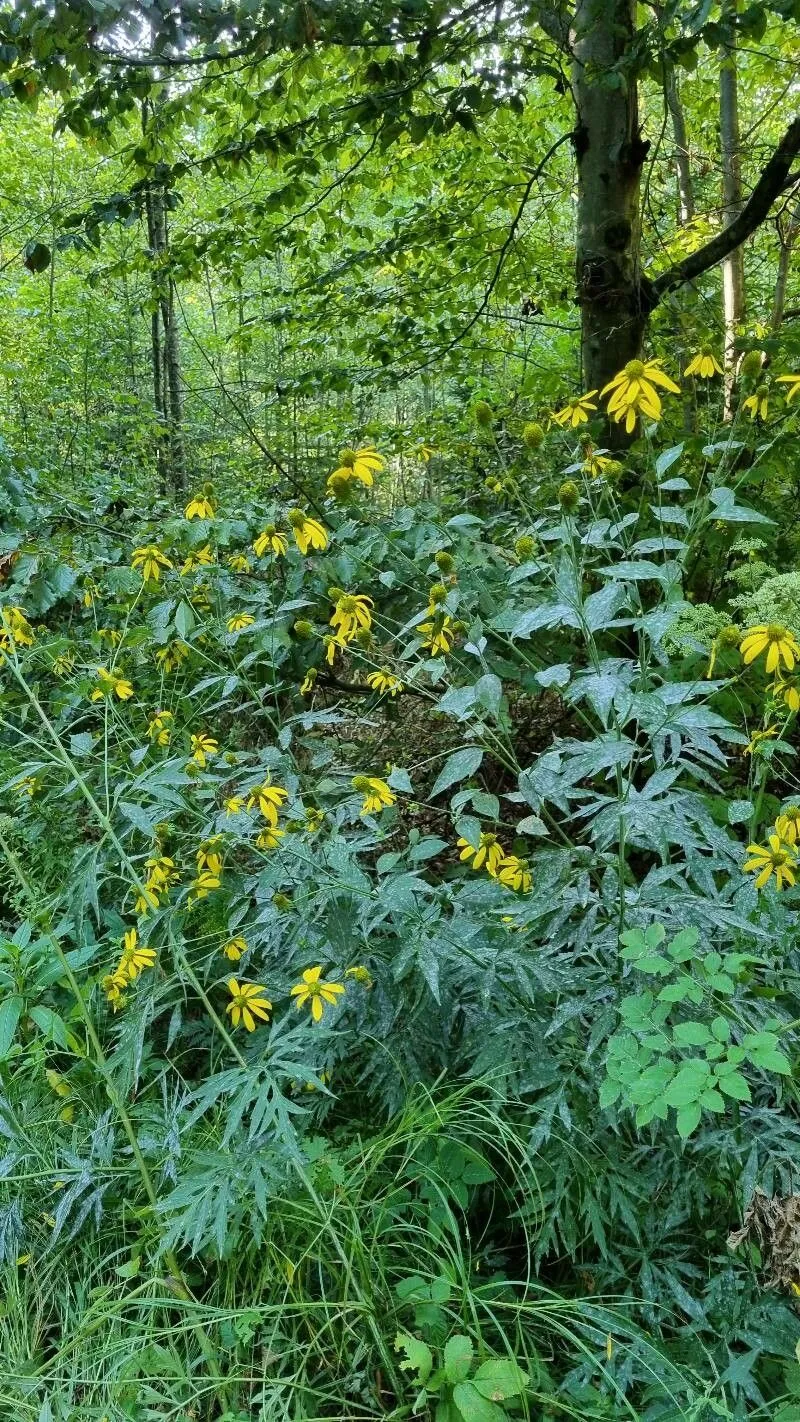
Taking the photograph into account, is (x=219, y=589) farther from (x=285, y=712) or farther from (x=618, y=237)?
(x=618, y=237)

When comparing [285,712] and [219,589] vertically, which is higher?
[219,589]

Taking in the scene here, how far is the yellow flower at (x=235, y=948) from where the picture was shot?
1.54 m

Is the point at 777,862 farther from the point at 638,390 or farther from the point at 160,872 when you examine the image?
the point at 160,872

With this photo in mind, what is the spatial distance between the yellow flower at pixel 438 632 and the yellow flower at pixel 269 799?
14.7 inches

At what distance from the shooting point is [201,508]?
2213mm

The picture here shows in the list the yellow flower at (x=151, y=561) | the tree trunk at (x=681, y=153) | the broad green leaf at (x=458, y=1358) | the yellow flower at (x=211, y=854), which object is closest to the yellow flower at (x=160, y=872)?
the yellow flower at (x=211, y=854)

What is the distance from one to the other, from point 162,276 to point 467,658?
7.68 feet

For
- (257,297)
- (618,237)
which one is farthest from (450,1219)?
(257,297)

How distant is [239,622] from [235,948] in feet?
2.47

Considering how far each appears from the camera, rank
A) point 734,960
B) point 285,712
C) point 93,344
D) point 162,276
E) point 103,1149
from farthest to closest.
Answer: point 93,344 < point 162,276 < point 285,712 < point 103,1149 < point 734,960

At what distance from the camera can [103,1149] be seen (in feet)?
5.17

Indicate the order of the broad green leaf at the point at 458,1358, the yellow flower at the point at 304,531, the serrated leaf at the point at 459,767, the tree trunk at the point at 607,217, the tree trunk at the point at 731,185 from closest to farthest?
1. the broad green leaf at the point at 458,1358
2. the serrated leaf at the point at 459,767
3. the yellow flower at the point at 304,531
4. the tree trunk at the point at 607,217
5. the tree trunk at the point at 731,185

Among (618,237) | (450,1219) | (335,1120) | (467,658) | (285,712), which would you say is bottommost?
(335,1120)

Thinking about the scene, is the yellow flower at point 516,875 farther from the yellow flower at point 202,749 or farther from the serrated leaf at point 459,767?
the yellow flower at point 202,749
